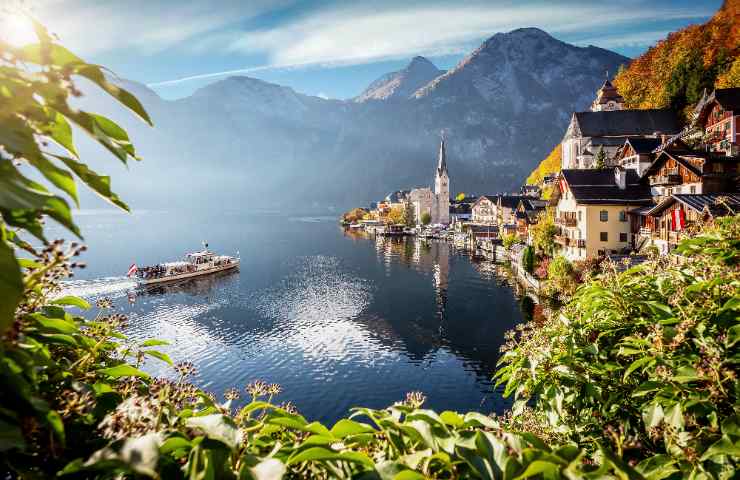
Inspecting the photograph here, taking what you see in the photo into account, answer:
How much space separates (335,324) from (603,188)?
3581 centimetres

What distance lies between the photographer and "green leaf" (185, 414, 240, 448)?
5.48ft

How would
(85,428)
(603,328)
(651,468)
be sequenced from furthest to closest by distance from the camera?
1. (603,328)
2. (651,468)
3. (85,428)

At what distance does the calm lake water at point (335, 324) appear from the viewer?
102 feet

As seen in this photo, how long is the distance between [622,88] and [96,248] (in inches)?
5862

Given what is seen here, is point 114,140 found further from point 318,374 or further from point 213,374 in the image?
point 213,374

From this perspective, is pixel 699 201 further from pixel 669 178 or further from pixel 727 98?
pixel 727 98

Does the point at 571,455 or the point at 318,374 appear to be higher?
the point at 571,455

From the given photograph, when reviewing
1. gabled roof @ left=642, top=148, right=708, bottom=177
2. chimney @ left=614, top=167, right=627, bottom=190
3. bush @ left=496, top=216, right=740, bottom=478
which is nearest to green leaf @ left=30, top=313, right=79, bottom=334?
bush @ left=496, top=216, right=740, bottom=478

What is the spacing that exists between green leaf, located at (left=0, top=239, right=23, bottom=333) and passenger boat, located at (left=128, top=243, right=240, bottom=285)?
67.6 metres

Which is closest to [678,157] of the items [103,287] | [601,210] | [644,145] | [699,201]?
[601,210]

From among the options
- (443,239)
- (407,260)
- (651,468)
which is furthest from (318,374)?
(443,239)

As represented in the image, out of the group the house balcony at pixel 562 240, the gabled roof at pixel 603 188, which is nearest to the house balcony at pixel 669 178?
the gabled roof at pixel 603 188

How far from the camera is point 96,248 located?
344 ft

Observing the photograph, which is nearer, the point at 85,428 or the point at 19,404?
the point at 19,404
